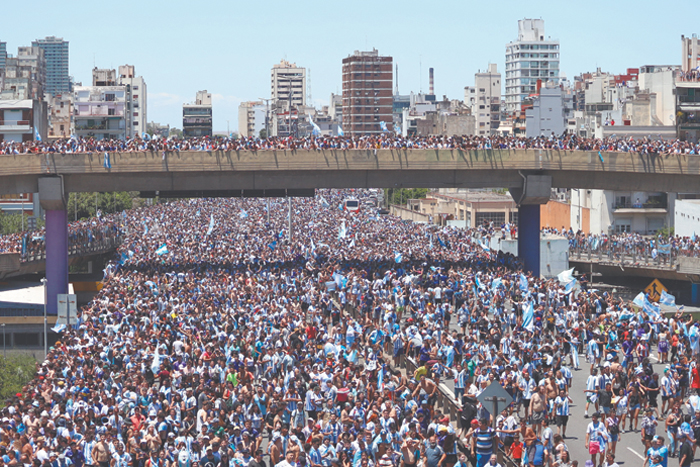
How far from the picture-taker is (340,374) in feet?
68.2

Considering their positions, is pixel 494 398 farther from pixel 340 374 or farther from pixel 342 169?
pixel 342 169

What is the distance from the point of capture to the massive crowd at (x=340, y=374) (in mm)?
17281

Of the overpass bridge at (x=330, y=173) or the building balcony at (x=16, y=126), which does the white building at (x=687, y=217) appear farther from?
the building balcony at (x=16, y=126)

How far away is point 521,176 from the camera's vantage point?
47.1 meters

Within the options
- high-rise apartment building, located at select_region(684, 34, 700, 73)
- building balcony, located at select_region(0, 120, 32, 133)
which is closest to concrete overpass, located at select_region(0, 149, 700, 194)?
building balcony, located at select_region(0, 120, 32, 133)

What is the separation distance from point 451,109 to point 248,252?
14080 cm

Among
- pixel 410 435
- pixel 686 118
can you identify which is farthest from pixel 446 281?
pixel 686 118

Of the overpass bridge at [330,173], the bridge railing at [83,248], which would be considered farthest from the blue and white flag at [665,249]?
the bridge railing at [83,248]

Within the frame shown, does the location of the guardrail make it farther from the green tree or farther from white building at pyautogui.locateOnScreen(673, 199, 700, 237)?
white building at pyautogui.locateOnScreen(673, 199, 700, 237)

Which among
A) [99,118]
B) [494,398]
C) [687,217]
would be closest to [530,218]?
[687,217]

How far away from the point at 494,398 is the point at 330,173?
3105 cm

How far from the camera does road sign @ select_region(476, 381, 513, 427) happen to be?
17531 mm

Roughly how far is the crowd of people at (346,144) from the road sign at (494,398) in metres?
29.3

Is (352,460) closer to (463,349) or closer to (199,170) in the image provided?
(463,349)
